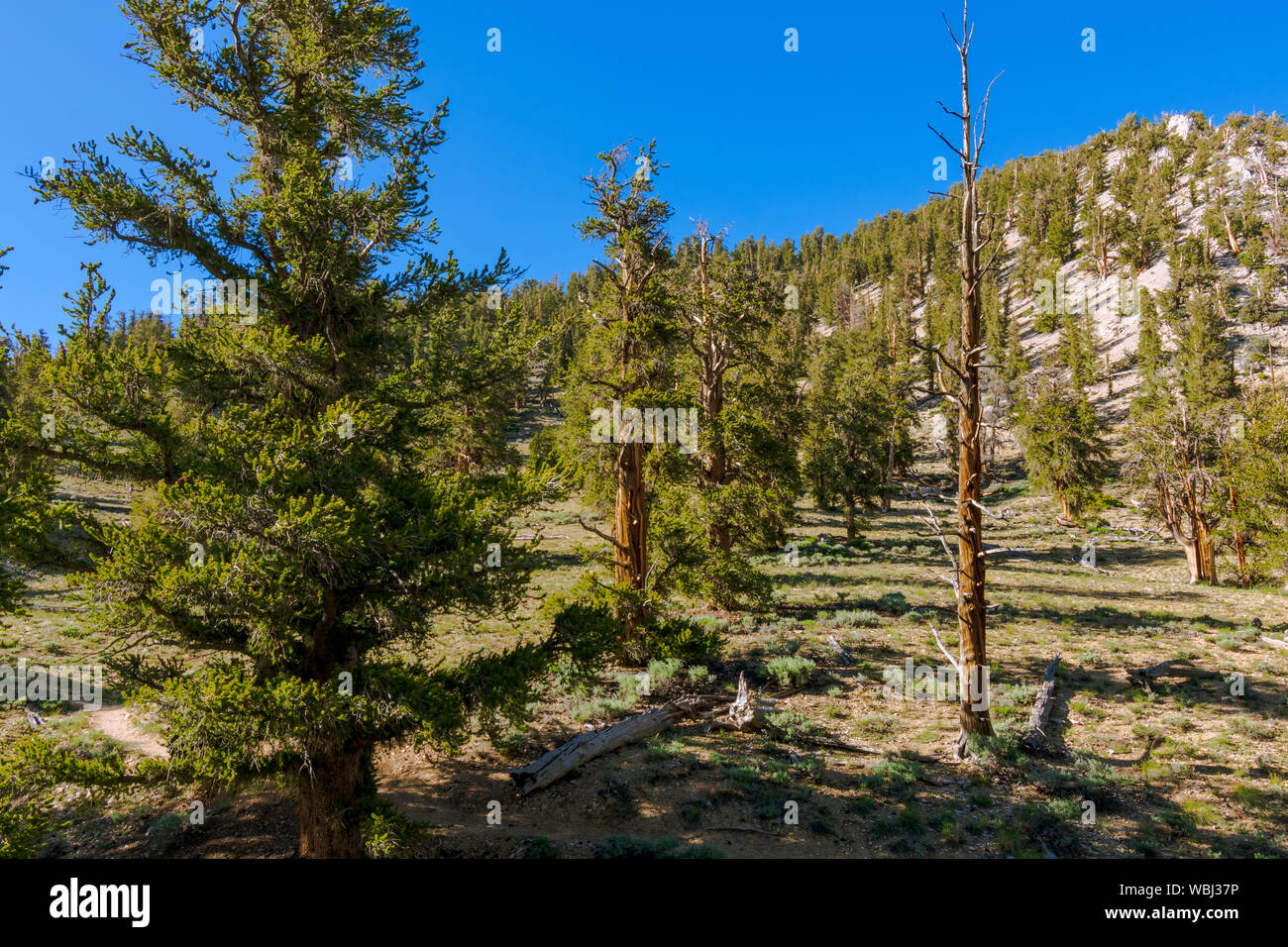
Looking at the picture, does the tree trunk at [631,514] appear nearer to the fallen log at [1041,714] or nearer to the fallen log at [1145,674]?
the fallen log at [1041,714]

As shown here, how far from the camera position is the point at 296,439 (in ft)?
20.1

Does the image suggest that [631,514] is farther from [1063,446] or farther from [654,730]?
[1063,446]

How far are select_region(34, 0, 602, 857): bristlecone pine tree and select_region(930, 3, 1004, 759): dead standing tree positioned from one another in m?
6.38

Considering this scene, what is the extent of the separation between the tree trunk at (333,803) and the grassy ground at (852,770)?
18.7 inches

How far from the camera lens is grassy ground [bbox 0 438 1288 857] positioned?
793 cm

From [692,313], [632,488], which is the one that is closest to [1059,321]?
[692,313]

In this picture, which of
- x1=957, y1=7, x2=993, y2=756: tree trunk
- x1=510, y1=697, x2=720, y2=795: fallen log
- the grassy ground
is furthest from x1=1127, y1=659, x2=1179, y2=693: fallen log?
x1=510, y1=697, x2=720, y2=795: fallen log

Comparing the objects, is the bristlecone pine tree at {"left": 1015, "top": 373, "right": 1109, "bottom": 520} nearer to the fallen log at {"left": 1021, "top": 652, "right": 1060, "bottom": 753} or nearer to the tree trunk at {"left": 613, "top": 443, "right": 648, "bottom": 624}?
the fallen log at {"left": 1021, "top": 652, "right": 1060, "bottom": 753}

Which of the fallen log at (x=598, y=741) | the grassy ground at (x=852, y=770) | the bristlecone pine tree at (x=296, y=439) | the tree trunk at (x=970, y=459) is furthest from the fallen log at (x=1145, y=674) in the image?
the bristlecone pine tree at (x=296, y=439)

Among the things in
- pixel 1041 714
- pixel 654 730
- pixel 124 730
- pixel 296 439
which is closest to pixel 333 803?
pixel 296 439
